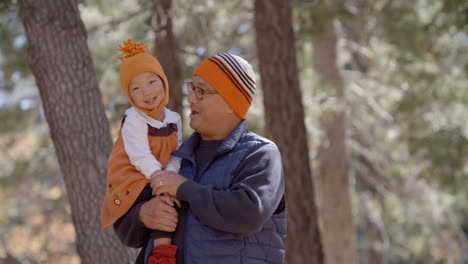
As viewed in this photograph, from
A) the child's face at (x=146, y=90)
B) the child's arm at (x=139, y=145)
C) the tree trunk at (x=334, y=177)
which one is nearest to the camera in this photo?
the child's arm at (x=139, y=145)

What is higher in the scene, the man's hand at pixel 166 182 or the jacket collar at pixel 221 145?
the jacket collar at pixel 221 145

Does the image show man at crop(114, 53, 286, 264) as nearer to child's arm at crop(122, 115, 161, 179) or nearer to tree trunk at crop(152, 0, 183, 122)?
child's arm at crop(122, 115, 161, 179)

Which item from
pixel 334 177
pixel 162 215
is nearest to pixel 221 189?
pixel 162 215

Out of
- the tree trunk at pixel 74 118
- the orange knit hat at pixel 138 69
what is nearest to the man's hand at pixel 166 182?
the orange knit hat at pixel 138 69

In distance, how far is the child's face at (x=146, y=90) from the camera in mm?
2803

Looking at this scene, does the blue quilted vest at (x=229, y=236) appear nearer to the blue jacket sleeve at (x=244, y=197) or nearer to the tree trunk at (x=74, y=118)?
the blue jacket sleeve at (x=244, y=197)

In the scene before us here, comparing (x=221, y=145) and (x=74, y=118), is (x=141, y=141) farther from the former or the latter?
(x=74, y=118)

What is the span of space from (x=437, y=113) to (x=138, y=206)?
917cm

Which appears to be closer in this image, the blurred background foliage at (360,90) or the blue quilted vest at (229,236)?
the blue quilted vest at (229,236)

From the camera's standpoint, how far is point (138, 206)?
2670 millimetres

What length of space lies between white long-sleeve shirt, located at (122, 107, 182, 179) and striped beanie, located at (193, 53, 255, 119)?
316mm

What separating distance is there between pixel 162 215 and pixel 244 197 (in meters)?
0.36

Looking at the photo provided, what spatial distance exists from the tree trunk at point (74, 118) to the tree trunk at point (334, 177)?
789 centimetres

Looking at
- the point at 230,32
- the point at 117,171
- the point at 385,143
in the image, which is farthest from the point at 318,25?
the point at 117,171
